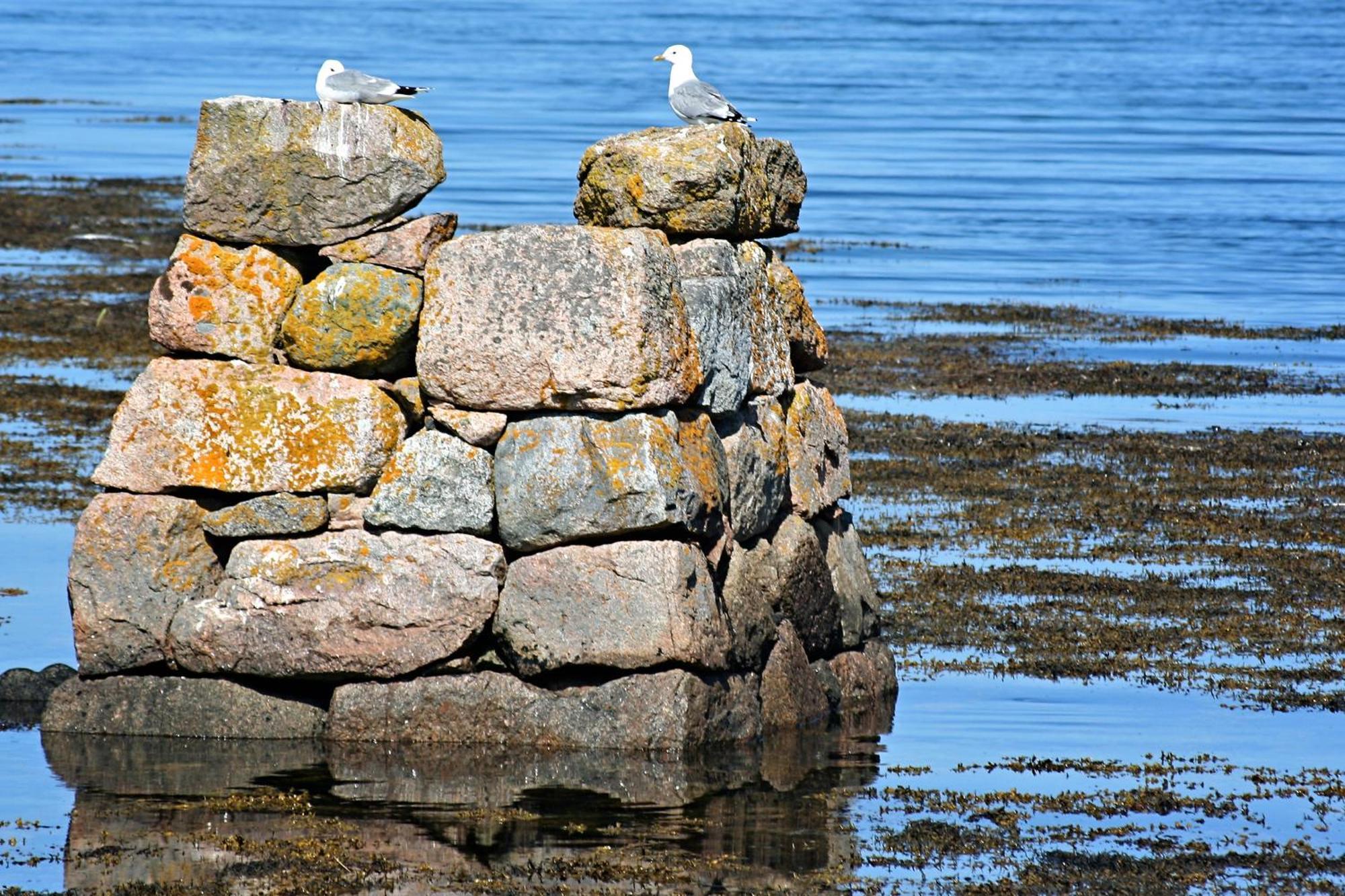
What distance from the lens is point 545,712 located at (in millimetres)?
11883

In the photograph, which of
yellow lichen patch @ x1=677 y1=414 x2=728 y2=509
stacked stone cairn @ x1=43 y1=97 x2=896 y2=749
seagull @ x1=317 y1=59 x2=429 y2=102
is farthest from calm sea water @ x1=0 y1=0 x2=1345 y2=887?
seagull @ x1=317 y1=59 x2=429 y2=102

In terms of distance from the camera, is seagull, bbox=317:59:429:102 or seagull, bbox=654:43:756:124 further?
seagull, bbox=654:43:756:124

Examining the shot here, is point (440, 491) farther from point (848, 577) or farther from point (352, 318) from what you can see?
point (848, 577)

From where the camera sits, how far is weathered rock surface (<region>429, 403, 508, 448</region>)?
1198cm

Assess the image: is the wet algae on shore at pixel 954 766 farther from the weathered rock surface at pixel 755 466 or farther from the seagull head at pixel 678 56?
the seagull head at pixel 678 56

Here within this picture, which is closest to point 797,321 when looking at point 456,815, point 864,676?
point 864,676

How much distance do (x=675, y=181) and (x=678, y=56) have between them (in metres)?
3.51

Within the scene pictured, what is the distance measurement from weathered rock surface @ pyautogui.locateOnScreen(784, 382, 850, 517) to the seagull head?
8.94 feet

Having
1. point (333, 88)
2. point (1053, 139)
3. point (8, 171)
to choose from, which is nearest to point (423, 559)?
point (333, 88)

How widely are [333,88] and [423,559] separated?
8.85 feet

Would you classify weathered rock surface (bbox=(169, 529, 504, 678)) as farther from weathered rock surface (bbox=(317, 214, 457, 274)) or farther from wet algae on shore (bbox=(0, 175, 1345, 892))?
weathered rock surface (bbox=(317, 214, 457, 274))

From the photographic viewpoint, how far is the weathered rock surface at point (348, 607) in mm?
11883

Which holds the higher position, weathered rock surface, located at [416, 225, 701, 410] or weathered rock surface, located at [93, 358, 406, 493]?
weathered rock surface, located at [416, 225, 701, 410]

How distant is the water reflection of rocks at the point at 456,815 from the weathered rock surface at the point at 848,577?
1164 millimetres
